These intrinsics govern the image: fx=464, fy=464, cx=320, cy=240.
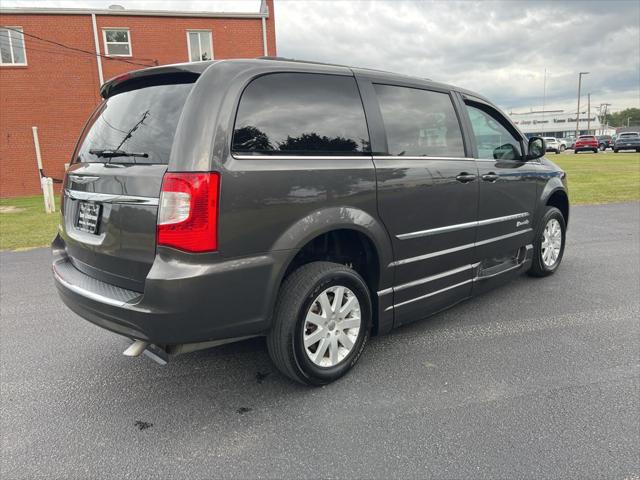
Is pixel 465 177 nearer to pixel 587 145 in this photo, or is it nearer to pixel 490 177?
pixel 490 177

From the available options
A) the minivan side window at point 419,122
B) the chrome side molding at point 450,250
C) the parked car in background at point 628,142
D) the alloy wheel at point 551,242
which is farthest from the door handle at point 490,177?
the parked car in background at point 628,142

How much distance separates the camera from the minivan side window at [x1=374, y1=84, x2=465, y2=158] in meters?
3.23

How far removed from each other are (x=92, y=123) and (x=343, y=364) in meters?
2.34

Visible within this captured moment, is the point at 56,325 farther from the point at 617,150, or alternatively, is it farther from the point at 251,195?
the point at 617,150

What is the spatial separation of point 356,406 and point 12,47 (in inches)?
843

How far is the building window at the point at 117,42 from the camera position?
1923 centimetres

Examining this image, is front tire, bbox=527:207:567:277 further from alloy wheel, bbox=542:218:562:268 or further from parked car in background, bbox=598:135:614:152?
parked car in background, bbox=598:135:614:152

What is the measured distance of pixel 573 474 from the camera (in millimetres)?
2121

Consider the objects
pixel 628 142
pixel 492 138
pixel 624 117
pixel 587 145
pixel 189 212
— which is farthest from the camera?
pixel 624 117

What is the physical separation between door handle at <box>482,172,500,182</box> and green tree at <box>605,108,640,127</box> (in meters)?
152

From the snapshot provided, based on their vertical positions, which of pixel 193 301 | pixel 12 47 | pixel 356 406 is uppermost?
pixel 12 47

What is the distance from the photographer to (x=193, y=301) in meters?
2.31

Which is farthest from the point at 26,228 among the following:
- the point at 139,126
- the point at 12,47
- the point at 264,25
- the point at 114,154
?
the point at 264,25

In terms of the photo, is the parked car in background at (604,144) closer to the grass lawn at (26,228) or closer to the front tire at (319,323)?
the grass lawn at (26,228)
